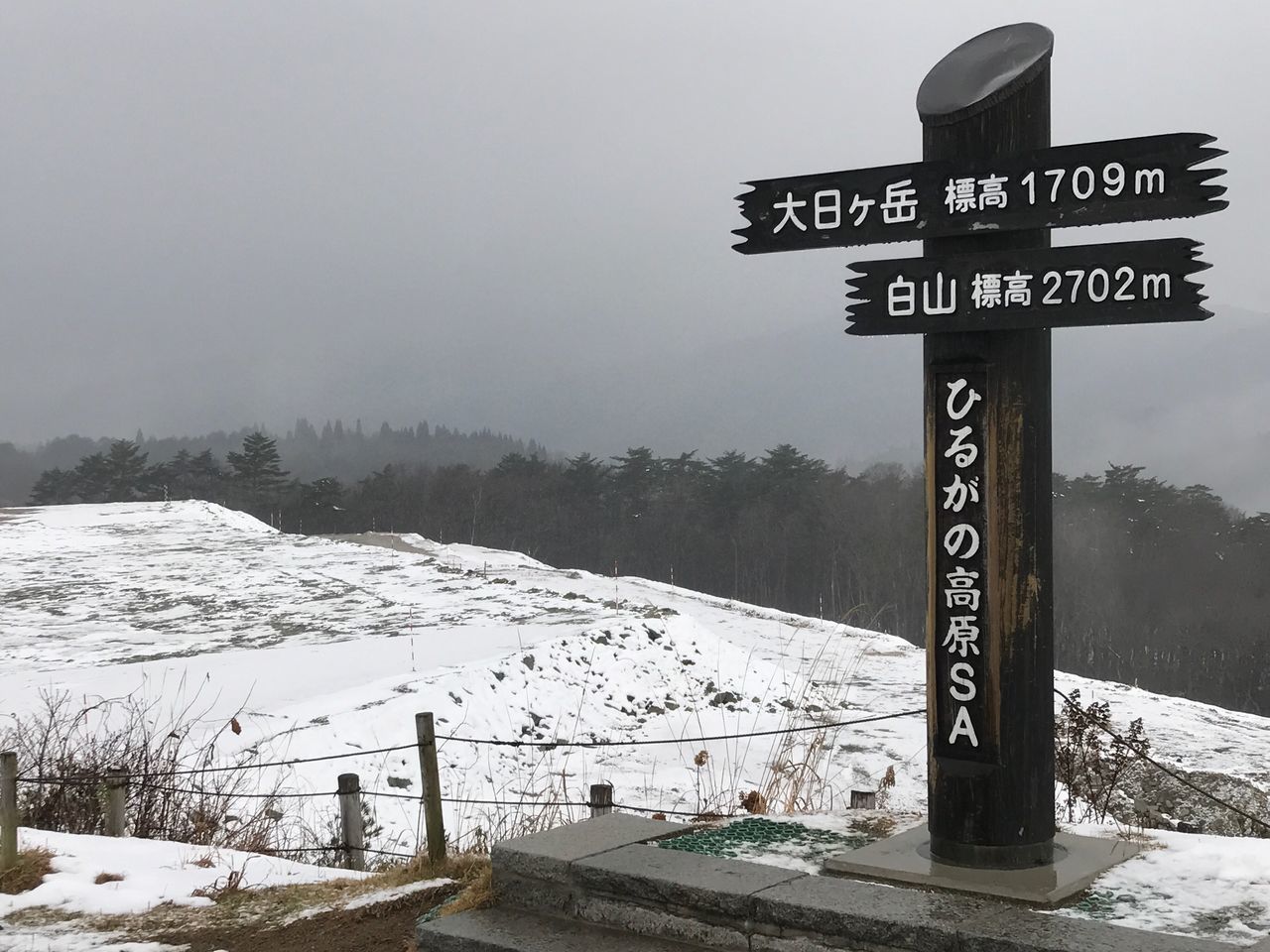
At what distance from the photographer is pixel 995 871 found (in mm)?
4871

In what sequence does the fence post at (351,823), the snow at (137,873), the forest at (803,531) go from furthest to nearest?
the forest at (803,531) → the fence post at (351,823) → the snow at (137,873)

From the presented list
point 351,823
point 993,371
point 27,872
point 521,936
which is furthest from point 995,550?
point 27,872

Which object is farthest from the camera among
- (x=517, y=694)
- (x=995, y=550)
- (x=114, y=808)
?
(x=517, y=694)

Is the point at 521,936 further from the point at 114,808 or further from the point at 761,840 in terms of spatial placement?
the point at 114,808

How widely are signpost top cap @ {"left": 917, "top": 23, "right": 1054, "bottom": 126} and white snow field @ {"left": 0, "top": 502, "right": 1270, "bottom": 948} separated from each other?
325 cm

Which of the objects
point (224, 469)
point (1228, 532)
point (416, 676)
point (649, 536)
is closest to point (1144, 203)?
point (416, 676)

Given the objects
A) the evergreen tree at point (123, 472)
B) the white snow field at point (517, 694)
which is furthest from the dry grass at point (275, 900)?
the evergreen tree at point (123, 472)

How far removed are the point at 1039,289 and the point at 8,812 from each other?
6.35 meters

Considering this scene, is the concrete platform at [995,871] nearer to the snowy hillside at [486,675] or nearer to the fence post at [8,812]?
the snowy hillside at [486,675]

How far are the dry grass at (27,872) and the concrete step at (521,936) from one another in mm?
2934

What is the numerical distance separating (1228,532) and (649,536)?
32.4 m

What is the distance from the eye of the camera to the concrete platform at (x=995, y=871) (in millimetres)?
4555

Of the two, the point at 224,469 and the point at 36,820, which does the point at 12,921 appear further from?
the point at 224,469

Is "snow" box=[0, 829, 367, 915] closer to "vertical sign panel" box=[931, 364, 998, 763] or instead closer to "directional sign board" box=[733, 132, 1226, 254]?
"vertical sign panel" box=[931, 364, 998, 763]
